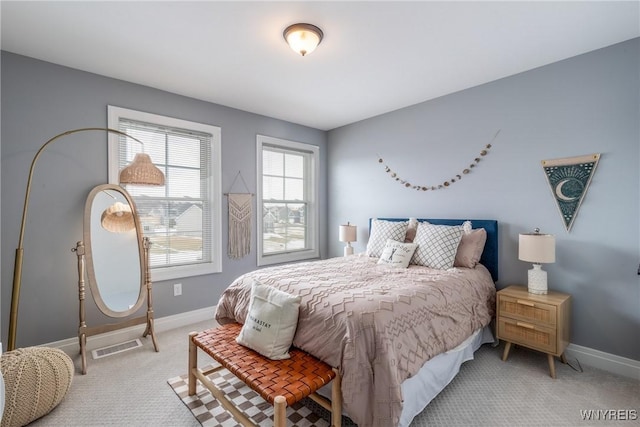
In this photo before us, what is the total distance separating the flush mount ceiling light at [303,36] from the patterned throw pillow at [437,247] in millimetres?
1986

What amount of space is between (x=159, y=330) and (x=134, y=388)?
1.06 m

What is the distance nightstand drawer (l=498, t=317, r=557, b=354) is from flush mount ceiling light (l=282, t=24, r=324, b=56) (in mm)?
2680

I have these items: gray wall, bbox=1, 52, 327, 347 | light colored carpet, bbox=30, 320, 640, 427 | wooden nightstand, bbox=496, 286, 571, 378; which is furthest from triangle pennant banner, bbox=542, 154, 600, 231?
gray wall, bbox=1, 52, 327, 347

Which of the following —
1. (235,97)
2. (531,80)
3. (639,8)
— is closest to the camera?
(639,8)

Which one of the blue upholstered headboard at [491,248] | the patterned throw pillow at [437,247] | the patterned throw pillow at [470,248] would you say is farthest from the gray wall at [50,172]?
the blue upholstered headboard at [491,248]

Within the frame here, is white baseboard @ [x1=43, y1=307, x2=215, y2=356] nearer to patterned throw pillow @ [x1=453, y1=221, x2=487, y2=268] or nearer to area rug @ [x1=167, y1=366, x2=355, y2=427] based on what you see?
area rug @ [x1=167, y1=366, x2=355, y2=427]

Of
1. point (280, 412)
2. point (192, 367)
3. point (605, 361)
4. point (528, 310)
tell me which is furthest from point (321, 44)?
point (605, 361)

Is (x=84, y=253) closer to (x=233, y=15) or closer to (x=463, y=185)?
(x=233, y=15)

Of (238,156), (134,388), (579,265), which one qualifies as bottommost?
(134,388)

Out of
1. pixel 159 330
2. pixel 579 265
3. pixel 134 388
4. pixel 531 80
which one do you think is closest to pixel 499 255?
pixel 579 265

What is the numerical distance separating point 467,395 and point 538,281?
114 centimetres

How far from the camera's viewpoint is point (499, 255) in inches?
117

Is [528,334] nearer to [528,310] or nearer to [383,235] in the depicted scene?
[528,310]

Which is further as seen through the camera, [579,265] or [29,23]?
[579,265]
